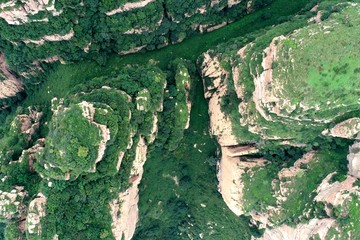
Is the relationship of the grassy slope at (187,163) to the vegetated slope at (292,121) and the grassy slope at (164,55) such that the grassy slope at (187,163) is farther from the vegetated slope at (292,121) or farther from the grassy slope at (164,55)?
the vegetated slope at (292,121)

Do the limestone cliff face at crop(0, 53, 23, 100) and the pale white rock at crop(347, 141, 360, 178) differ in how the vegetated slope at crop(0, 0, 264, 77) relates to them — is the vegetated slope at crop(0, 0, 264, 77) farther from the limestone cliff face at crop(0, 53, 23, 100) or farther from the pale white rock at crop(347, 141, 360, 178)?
the pale white rock at crop(347, 141, 360, 178)

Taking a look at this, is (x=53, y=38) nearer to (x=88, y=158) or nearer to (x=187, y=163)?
(x=88, y=158)

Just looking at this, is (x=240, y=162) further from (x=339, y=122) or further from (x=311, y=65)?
(x=311, y=65)

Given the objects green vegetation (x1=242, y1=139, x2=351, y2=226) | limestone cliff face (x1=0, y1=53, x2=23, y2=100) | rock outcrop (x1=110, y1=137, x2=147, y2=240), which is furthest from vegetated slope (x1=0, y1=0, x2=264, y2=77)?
green vegetation (x1=242, y1=139, x2=351, y2=226)

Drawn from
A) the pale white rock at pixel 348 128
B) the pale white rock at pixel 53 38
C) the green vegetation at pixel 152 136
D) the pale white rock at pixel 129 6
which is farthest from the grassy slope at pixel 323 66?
the pale white rock at pixel 53 38

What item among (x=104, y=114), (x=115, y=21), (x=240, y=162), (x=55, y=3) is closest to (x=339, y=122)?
(x=240, y=162)

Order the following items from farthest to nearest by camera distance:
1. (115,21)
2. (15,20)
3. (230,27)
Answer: (230,27) → (115,21) → (15,20)

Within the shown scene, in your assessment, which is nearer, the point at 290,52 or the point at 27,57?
the point at 290,52
